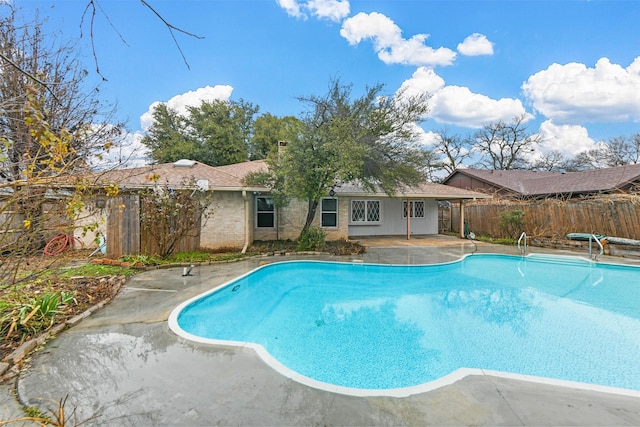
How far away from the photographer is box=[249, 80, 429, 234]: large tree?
996 centimetres

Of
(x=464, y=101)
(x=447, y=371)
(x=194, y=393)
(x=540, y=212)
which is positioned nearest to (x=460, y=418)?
(x=447, y=371)

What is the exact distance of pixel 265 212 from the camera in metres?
13.6

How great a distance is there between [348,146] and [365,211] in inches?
328

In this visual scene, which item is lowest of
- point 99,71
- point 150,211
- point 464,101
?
point 150,211

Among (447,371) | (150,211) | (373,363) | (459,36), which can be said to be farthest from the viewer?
(459,36)

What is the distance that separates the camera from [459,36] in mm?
13375

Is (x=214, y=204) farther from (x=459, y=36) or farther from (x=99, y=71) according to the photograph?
(x=459, y=36)

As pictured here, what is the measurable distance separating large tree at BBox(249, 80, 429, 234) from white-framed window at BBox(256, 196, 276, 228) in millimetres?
1887

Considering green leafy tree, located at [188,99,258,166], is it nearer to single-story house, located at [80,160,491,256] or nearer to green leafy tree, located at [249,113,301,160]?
green leafy tree, located at [249,113,301,160]

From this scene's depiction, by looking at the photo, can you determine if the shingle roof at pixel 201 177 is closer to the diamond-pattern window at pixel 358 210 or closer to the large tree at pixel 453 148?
the diamond-pattern window at pixel 358 210

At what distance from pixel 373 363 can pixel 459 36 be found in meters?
14.9

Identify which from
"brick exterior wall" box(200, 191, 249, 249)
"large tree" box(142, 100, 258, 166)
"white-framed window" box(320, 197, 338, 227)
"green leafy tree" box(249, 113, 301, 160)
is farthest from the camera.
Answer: "green leafy tree" box(249, 113, 301, 160)

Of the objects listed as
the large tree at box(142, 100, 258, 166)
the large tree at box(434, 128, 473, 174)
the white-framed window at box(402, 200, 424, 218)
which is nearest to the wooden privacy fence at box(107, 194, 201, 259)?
the white-framed window at box(402, 200, 424, 218)

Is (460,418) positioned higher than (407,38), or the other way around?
(407,38)
